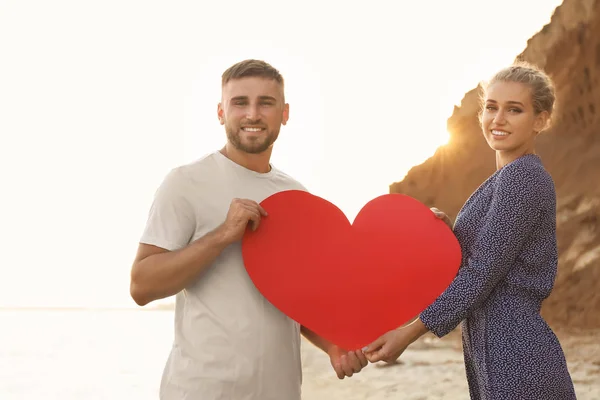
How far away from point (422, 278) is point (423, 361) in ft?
19.1

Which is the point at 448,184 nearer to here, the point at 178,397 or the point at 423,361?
the point at 423,361

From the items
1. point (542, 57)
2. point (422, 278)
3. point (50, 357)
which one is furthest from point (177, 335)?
point (50, 357)

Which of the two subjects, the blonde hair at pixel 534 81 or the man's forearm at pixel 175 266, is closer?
the man's forearm at pixel 175 266

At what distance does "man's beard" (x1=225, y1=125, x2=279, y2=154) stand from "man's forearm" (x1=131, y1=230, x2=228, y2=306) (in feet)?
0.93

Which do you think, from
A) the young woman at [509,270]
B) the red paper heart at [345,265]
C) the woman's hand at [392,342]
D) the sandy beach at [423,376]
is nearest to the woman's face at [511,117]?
the young woman at [509,270]

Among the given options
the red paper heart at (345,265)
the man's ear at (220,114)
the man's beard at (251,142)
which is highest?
the man's ear at (220,114)

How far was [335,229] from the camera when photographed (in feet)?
6.25

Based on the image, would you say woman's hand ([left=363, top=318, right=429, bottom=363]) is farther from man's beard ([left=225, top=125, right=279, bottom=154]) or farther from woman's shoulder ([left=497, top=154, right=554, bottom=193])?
man's beard ([left=225, top=125, right=279, bottom=154])

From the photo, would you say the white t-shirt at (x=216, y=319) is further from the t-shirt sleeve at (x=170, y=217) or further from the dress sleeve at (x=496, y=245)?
the dress sleeve at (x=496, y=245)

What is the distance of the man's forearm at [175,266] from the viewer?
1617mm

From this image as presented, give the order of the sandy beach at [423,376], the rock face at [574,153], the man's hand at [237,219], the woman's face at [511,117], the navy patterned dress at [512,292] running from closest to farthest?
the man's hand at [237,219] < the navy patterned dress at [512,292] < the woman's face at [511,117] < the sandy beach at [423,376] < the rock face at [574,153]

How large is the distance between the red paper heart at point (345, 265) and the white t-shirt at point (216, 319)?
0.07 m

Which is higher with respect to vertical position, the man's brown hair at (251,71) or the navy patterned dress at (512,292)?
the man's brown hair at (251,71)

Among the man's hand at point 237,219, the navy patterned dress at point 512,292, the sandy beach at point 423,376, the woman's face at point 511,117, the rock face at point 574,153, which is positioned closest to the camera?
the man's hand at point 237,219
